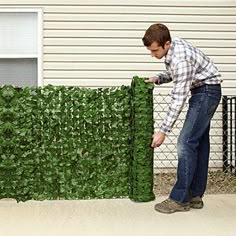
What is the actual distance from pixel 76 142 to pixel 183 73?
1.37 meters

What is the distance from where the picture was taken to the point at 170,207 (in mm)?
5121

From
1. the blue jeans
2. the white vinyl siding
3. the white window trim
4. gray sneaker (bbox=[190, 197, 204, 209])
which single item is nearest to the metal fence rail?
the white vinyl siding

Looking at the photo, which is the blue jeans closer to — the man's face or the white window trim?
the man's face

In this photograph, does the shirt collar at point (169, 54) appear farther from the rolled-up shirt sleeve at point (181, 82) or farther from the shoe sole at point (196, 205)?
the shoe sole at point (196, 205)

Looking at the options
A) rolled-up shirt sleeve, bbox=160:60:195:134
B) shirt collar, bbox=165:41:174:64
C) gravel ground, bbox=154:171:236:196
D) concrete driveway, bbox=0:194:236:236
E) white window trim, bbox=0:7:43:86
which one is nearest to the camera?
concrete driveway, bbox=0:194:236:236

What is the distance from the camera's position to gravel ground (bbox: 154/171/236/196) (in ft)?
22.9

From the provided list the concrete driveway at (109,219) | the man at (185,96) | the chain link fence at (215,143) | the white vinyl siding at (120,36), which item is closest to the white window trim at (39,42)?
the white vinyl siding at (120,36)

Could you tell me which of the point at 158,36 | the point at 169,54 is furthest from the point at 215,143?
the point at 158,36

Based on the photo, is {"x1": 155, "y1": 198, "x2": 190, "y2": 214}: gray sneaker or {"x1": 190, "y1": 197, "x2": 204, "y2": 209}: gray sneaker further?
{"x1": 190, "y1": 197, "x2": 204, "y2": 209}: gray sneaker

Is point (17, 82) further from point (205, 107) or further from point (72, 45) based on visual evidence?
point (205, 107)

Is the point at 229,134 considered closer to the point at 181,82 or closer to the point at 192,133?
the point at 192,133

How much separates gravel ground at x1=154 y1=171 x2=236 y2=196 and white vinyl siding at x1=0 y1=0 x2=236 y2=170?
0.28 m

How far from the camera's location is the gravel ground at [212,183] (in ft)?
22.9

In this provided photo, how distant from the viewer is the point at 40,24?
8.30 meters
